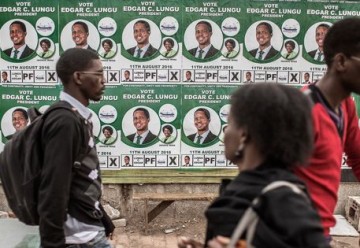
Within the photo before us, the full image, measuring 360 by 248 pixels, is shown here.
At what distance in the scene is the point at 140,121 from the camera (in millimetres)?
5273

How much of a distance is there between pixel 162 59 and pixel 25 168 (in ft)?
9.61

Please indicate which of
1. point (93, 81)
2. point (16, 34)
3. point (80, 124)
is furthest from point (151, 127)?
point (80, 124)

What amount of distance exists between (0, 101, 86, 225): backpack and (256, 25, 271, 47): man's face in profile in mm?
3121

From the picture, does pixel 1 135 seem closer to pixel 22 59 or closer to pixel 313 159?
pixel 22 59

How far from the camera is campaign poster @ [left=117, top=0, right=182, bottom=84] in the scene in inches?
202

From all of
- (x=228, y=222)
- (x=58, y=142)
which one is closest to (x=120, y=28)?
(x=58, y=142)

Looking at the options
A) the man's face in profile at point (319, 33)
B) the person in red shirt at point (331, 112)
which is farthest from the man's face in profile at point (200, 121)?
the person in red shirt at point (331, 112)

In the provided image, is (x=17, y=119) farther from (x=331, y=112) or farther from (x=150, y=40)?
(x=331, y=112)

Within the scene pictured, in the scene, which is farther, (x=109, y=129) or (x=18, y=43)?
(x=109, y=129)

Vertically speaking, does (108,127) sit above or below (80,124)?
below

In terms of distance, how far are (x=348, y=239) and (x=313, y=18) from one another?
223 cm

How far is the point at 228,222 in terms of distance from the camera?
1.54m

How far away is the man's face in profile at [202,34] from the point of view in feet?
17.0

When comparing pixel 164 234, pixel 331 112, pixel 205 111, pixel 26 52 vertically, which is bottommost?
pixel 164 234
